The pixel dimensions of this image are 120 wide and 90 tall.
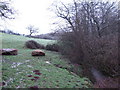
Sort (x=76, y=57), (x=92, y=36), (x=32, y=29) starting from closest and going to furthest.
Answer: (x=92, y=36)
(x=76, y=57)
(x=32, y=29)

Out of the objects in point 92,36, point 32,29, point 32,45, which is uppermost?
point 32,29

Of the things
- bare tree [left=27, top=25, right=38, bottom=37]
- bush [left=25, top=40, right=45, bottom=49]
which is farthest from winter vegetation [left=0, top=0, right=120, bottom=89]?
bare tree [left=27, top=25, right=38, bottom=37]

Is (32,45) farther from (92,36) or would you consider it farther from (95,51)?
(95,51)

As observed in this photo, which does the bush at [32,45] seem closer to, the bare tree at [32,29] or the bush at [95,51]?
the bush at [95,51]

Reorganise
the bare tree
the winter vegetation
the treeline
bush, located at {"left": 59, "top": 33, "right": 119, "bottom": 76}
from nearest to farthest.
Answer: the winter vegetation
bush, located at {"left": 59, "top": 33, "right": 119, "bottom": 76}
the treeline
the bare tree

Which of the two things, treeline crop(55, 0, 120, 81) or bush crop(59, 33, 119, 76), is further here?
treeline crop(55, 0, 120, 81)

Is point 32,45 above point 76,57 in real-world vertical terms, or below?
above

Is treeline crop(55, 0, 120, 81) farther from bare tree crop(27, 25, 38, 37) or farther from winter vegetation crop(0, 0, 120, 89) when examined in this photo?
bare tree crop(27, 25, 38, 37)

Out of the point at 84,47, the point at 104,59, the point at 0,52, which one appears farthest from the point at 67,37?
the point at 0,52

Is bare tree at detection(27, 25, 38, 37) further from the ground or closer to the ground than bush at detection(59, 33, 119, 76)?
further from the ground

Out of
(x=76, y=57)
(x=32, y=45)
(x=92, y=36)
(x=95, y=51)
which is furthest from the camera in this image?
(x=32, y=45)

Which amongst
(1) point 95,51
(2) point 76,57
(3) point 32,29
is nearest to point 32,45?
(2) point 76,57

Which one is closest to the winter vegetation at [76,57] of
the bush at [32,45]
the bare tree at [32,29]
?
the bush at [32,45]

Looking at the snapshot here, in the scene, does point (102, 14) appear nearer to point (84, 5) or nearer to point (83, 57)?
point (84, 5)
